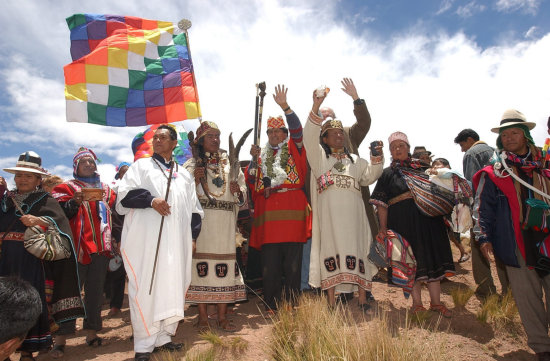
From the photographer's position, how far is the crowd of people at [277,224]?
3.87 metres

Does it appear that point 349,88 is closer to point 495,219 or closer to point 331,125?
point 331,125

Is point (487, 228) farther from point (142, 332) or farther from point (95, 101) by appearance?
point (95, 101)

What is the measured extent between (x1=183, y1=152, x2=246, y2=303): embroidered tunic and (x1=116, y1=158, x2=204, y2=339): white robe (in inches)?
21.9

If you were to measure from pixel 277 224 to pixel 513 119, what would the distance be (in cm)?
279

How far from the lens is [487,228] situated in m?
4.02

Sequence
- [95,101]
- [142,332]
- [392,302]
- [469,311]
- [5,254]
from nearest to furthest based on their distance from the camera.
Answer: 1. [142,332]
2. [5,254]
3. [469,311]
4. [392,302]
5. [95,101]

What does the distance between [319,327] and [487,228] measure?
6.70 feet

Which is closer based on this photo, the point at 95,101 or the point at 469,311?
the point at 469,311

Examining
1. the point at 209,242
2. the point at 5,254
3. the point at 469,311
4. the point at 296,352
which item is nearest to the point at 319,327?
the point at 296,352

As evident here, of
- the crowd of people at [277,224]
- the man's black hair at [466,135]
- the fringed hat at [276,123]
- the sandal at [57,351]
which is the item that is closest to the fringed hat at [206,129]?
the crowd of people at [277,224]

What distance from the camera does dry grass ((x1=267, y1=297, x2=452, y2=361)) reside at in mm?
2801

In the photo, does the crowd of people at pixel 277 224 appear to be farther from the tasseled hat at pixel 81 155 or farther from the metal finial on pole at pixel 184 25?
the metal finial on pole at pixel 184 25

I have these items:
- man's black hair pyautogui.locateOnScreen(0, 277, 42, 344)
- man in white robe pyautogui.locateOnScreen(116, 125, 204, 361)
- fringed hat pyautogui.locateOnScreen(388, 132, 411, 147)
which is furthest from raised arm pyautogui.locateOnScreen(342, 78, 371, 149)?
man's black hair pyautogui.locateOnScreen(0, 277, 42, 344)

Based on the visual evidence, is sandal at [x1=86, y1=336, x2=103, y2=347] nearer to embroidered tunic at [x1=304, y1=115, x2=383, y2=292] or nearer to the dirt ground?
the dirt ground
